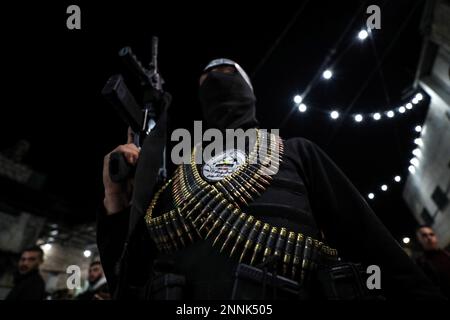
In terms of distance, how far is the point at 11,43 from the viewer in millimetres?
5773

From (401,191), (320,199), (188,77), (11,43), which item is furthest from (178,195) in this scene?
(401,191)

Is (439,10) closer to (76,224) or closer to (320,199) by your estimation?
(320,199)

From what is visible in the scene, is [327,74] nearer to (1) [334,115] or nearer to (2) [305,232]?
(1) [334,115]

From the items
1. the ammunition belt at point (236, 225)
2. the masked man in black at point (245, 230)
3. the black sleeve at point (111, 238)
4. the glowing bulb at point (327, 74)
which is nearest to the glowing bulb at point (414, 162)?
the glowing bulb at point (327, 74)

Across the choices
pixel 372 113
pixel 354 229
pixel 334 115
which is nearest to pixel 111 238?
pixel 354 229

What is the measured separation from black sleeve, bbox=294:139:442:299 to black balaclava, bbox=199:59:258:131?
25.9 inches

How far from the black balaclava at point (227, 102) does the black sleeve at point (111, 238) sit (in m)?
1.17

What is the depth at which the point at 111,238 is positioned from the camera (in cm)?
192

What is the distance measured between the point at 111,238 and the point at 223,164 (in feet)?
3.26

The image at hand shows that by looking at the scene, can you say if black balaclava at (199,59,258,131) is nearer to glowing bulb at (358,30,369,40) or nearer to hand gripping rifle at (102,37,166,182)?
hand gripping rifle at (102,37,166,182)

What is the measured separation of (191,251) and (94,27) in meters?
5.47

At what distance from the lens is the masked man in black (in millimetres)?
1396

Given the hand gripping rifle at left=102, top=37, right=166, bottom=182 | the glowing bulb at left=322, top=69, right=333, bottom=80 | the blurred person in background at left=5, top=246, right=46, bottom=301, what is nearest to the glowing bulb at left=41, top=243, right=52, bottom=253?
the blurred person in background at left=5, top=246, right=46, bottom=301

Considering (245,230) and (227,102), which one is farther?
(227,102)
